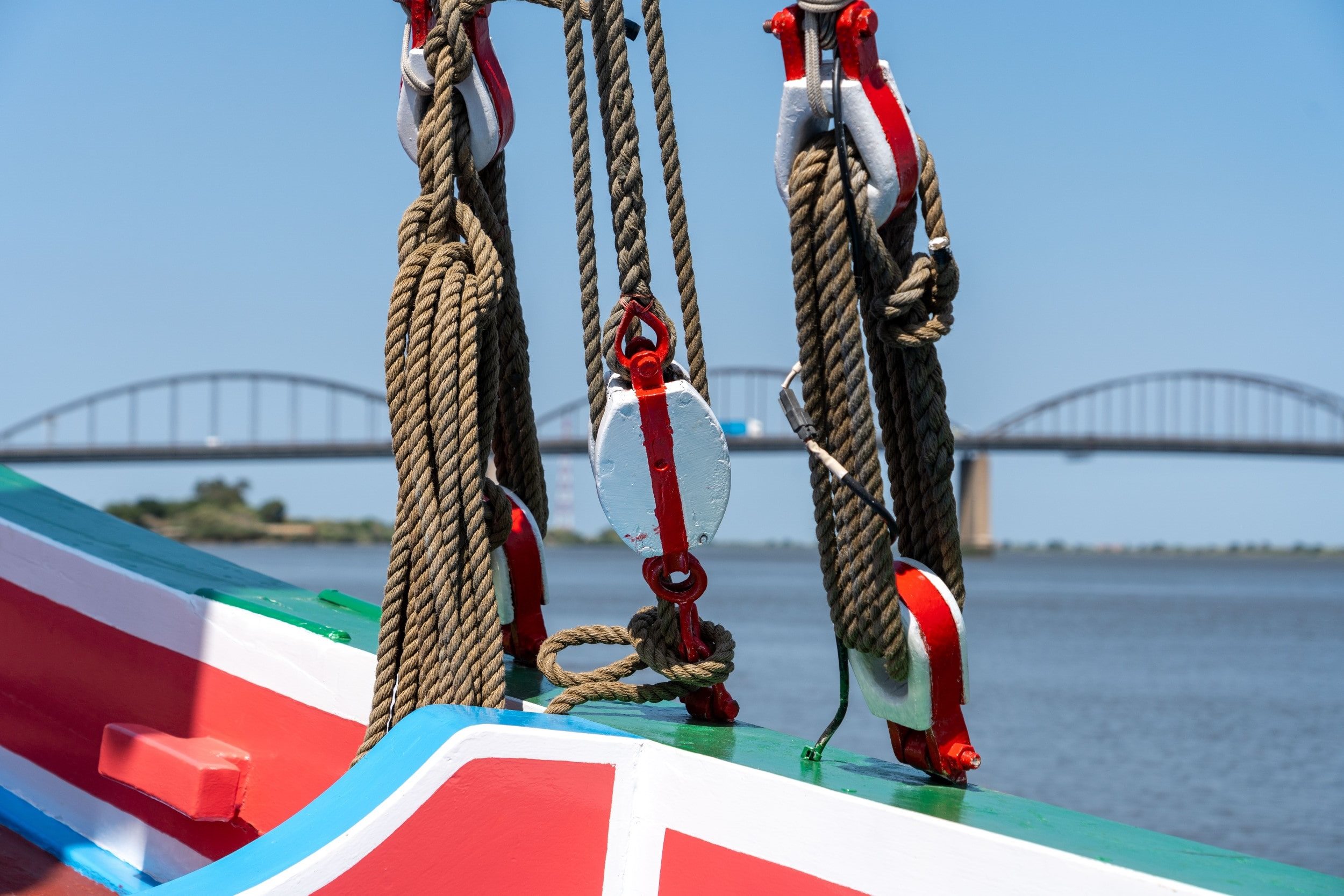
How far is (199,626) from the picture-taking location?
2.45 meters

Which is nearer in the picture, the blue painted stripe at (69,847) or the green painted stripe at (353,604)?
the blue painted stripe at (69,847)

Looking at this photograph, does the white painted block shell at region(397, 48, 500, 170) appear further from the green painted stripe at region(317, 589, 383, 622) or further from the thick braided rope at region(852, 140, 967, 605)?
the green painted stripe at region(317, 589, 383, 622)

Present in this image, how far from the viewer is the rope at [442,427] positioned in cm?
192

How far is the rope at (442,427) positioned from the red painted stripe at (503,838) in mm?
288

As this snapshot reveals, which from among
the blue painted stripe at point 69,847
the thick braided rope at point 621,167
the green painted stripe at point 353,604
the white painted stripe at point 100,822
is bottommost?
the blue painted stripe at point 69,847

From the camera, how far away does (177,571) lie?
8.75 ft

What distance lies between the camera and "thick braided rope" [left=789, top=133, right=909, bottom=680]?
1.72 metres

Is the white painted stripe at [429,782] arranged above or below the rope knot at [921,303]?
below

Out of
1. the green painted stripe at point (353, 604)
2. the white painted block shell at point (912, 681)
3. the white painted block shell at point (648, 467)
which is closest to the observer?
the white painted block shell at point (912, 681)

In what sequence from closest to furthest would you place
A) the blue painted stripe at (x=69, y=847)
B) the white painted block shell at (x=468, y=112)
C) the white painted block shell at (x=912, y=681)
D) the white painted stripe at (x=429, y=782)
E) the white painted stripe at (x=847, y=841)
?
the white painted stripe at (x=847, y=841)
the white painted stripe at (x=429, y=782)
the white painted block shell at (x=912, y=681)
the white painted block shell at (x=468, y=112)
the blue painted stripe at (x=69, y=847)

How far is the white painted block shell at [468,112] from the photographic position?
2.14 m

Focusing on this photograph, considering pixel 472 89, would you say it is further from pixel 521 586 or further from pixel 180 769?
pixel 180 769

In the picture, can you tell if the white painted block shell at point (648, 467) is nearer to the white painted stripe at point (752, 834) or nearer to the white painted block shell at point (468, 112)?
the white painted stripe at point (752, 834)

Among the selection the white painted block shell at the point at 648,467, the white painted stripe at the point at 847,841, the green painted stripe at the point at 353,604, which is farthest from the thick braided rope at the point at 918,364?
the green painted stripe at the point at 353,604
